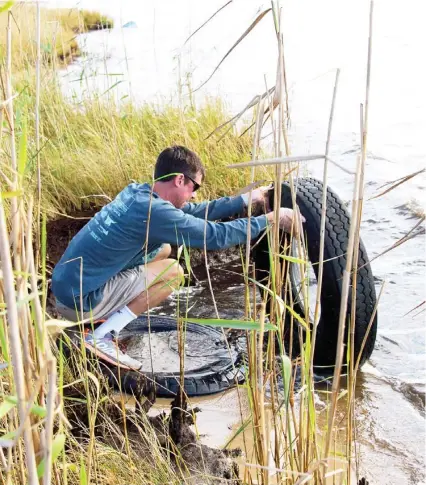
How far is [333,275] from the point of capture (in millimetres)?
3777

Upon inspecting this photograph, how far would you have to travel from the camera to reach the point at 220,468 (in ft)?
9.08

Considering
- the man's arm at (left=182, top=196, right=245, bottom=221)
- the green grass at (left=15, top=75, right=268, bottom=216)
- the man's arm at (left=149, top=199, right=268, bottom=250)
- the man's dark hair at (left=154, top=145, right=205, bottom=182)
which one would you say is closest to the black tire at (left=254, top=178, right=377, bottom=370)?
the man's arm at (left=149, top=199, right=268, bottom=250)

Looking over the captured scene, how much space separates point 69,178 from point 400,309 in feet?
8.85

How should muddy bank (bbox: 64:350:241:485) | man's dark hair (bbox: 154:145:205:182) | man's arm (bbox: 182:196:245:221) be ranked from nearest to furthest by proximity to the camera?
1. muddy bank (bbox: 64:350:241:485)
2. man's dark hair (bbox: 154:145:205:182)
3. man's arm (bbox: 182:196:245:221)

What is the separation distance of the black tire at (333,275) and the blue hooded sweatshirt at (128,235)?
0.97 ft

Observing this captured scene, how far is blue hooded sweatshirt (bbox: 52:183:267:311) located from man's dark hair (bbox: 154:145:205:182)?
0.51 feet

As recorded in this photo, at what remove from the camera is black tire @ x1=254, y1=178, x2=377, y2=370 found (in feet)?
12.4

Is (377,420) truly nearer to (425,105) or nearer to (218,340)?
(218,340)

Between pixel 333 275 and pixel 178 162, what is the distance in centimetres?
108

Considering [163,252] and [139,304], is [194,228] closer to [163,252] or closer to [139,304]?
[139,304]

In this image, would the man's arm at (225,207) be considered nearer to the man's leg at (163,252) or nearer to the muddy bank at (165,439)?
the man's leg at (163,252)

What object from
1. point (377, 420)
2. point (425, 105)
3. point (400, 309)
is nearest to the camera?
point (377, 420)

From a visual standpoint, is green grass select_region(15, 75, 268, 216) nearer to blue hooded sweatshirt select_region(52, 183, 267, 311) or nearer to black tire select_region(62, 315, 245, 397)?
blue hooded sweatshirt select_region(52, 183, 267, 311)

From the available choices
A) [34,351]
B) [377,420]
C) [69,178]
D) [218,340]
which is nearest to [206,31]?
[69,178]
